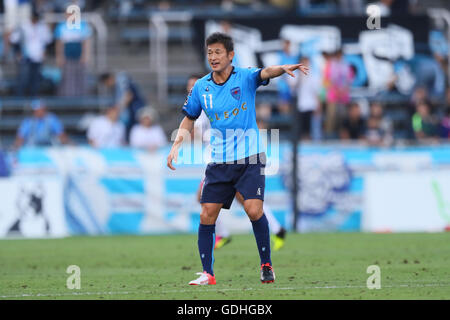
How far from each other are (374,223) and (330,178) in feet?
4.02

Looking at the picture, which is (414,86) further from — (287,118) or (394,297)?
(394,297)

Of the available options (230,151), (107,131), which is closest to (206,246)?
(230,151)

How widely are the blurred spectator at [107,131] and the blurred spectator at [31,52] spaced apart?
10.0 feet

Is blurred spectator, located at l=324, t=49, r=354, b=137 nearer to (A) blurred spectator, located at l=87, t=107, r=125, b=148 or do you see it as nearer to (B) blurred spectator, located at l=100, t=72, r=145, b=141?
(B) blurred spectator, located at l=100, t=72, r=145, b=141

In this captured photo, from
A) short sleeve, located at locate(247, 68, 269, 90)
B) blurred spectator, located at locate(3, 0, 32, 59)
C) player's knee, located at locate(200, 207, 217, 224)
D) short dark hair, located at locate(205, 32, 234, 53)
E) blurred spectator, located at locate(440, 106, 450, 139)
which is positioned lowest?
player's knee, located at locate(200, 207, 217, 224)

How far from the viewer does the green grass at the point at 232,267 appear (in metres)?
8.42

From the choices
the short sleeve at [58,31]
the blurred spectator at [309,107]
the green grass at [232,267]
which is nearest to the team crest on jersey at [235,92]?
the green grass at [232,267]

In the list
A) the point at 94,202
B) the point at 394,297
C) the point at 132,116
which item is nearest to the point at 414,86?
the point at 132,116

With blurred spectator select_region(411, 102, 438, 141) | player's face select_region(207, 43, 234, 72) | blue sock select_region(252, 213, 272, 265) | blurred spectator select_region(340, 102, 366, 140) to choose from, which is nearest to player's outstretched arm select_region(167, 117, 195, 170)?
player's face select_region(207, 43, 234, 72)

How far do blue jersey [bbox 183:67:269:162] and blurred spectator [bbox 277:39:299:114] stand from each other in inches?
429

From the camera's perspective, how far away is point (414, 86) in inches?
829

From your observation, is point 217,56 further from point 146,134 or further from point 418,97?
point 418,97

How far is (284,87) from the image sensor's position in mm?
20938

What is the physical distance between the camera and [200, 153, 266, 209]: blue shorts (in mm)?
9188
